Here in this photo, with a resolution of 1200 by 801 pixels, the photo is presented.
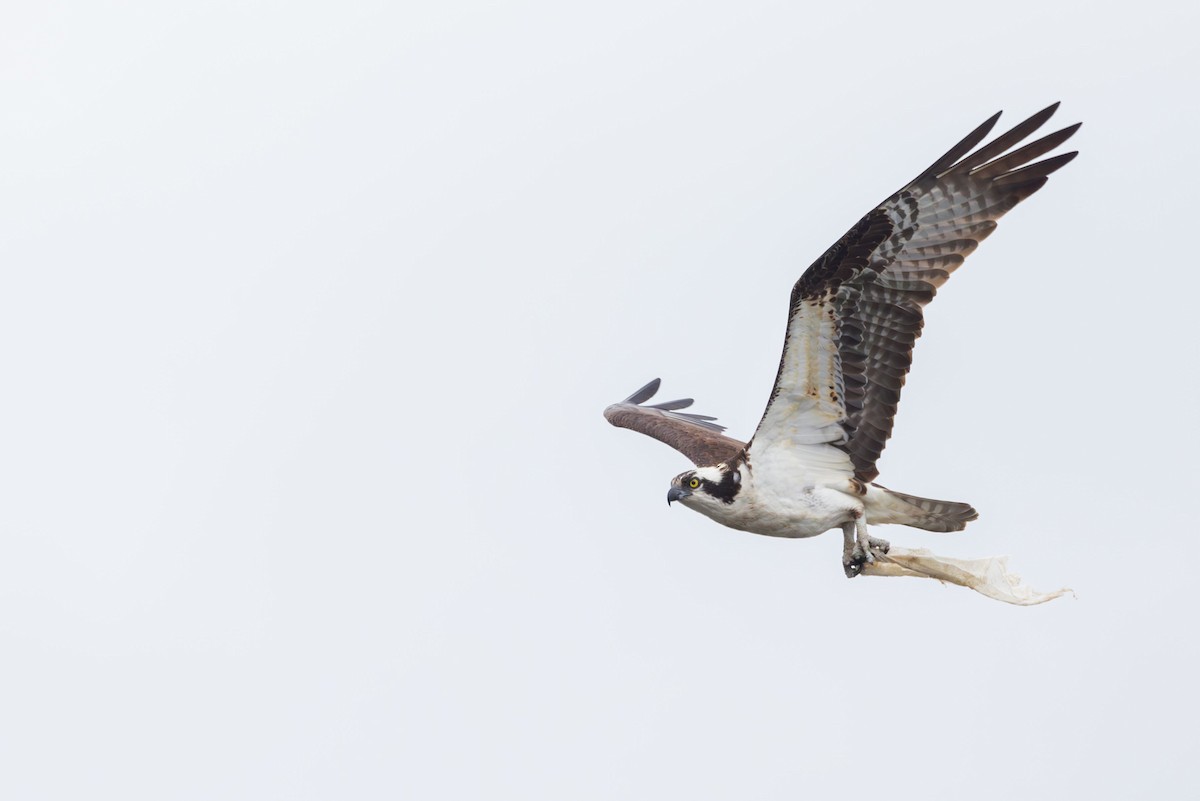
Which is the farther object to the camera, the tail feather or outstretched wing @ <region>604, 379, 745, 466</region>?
outstretched wing @ <region>604, 379, 745, 466</region>

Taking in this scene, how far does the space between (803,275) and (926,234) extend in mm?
1028

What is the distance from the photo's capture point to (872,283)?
15.4m

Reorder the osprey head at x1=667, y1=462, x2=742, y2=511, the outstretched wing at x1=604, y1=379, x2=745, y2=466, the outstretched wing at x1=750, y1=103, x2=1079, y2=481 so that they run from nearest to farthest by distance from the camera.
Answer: the outstretched wing at x1=750, y1=103, x2=1079, y2=481 → the osprey head at x1=667, y1=462, x2=742, y2=511 → the outstretched wing at x1=604, y1=379, x2=745, y2=466

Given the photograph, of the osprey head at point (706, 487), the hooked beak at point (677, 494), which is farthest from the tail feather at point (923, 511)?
the hooked beak at point (677, 494)

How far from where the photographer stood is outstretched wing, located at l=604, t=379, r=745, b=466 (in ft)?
58.7

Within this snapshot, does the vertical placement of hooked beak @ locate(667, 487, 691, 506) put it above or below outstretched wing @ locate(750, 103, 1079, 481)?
below

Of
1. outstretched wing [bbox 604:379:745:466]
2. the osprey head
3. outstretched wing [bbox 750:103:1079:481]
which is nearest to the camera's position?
outstretched wing [bbox 750:103:1079:481]

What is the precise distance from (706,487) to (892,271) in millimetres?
2162

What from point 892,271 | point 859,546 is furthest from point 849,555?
point 892,271

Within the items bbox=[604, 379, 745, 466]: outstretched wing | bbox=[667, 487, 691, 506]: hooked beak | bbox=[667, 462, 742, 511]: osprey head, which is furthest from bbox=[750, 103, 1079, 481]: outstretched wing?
bbox=[604, 379, 745, 466]: outstretched wing

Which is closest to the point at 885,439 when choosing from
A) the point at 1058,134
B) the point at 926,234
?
the point at 926,234

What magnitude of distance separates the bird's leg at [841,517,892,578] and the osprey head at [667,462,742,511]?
1.07 m

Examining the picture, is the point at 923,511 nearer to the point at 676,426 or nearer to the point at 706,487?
→ the point at 706,487

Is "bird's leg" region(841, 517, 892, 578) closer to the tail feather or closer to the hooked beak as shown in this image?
the tail feather
